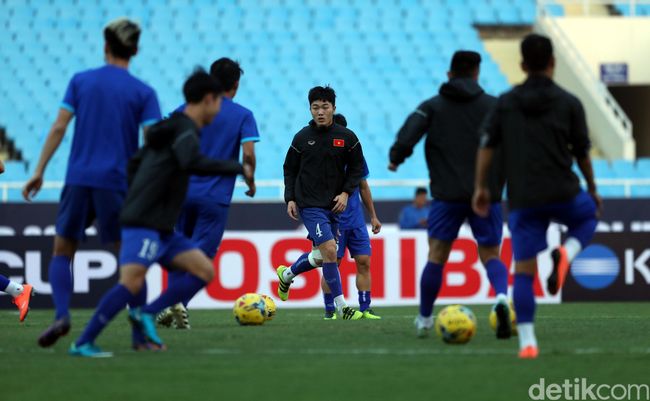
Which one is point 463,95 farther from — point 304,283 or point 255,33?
point 255,33

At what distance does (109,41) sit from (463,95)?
2.59 m

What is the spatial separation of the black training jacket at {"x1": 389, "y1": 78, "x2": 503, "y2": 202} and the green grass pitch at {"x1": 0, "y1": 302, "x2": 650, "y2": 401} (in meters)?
1.17

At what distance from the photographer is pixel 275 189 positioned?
70.8 feet

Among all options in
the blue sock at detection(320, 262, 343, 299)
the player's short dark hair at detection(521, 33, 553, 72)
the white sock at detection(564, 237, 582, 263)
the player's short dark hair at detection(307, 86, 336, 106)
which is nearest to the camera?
the player's short dark hair at detection(521, 33, 553, 72)

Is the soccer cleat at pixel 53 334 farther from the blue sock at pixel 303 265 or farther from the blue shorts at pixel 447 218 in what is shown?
the blue sock at pixel 303 265

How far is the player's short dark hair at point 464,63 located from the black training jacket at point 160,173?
2.35 m

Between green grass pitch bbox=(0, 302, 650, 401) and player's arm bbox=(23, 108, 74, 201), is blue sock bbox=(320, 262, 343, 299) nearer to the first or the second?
green grass pitch bbox=(0, 302, 650, 401)

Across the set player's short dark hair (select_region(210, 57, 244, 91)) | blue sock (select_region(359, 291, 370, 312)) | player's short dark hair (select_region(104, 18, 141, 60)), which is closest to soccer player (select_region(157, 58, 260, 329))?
player's short dark hair (select_region(210, 57, 244, 91))

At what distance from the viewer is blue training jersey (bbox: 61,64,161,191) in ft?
27.3

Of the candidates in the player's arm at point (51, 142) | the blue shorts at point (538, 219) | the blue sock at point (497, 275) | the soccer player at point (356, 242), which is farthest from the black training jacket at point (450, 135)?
the soccer player at point (356, 242)

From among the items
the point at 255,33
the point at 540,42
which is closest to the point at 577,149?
the point at 540,42

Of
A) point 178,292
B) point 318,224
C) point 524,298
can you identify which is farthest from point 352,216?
point 524,298

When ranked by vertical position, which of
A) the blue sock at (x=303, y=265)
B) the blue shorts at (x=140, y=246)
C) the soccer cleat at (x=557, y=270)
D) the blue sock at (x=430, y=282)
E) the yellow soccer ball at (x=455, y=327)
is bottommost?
the blue sock at (x=303, y=265)

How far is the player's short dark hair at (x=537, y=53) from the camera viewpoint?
25.6 ft
